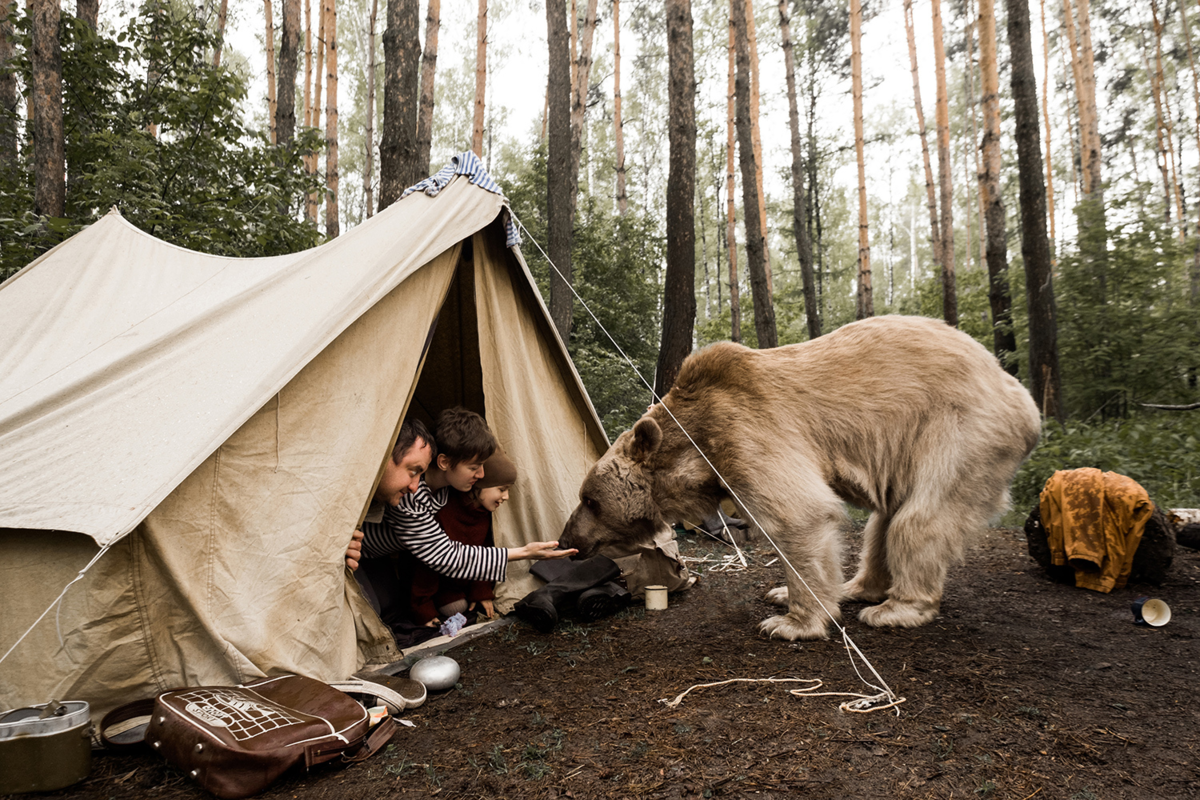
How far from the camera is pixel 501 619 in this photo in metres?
4.06

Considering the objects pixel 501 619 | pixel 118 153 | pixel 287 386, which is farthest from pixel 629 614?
pixel 118 153

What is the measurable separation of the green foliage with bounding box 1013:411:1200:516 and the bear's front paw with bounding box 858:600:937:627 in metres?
4.06

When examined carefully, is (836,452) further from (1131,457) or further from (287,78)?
(287,78)

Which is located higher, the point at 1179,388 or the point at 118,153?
the point at 118,153

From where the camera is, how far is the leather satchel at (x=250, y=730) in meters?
2.15

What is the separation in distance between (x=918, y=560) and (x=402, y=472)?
2.67 meters

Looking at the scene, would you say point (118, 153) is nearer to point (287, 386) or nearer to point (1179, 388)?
point (287, 386)

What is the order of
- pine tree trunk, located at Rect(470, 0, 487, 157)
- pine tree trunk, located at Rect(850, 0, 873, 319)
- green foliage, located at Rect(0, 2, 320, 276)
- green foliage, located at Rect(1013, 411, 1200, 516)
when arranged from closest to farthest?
1. green foliage, located at Rect(1013, 411, 1200, 516)
2. green foliage, located at Rect(0, 2, 320, 276)
3. pine tree trunk, located at Rect(850, 0, 873, 319)
4. pine tree trunk, located at Rect(470, 0, 487, 157)

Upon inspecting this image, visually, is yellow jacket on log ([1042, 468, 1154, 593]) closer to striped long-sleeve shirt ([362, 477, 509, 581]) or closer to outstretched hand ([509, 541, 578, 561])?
outstretched hand ([509, 541, 578, 561])

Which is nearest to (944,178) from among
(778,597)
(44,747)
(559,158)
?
(559,158)

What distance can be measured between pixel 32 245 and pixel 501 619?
5464 mm

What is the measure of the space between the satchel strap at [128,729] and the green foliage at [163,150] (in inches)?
226

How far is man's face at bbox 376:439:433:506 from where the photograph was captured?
3.50 m

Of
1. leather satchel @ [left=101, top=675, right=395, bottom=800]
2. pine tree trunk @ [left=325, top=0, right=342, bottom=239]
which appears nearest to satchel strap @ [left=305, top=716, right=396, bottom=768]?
leather satchel @ [left=101, top=675, right=395, bottom=800]
